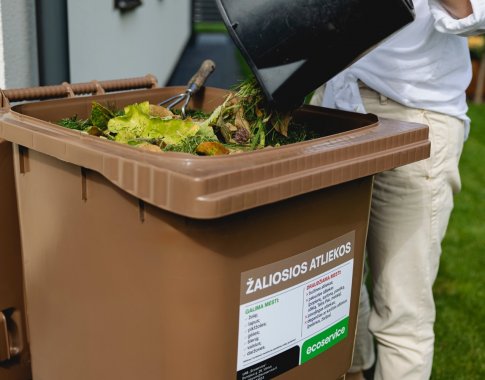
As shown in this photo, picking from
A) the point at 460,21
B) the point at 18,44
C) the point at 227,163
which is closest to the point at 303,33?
the point at 227,163

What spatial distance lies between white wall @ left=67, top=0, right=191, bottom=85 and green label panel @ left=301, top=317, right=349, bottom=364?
7.15ft

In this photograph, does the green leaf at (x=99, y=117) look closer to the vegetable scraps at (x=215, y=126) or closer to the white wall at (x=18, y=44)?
the vegetable scraps at (x=215, y=126)

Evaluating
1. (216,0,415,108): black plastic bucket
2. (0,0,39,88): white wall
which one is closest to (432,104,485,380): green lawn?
(216,0,415,108): black plastic bucket

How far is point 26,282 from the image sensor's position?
211 cm

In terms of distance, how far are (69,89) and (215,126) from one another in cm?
58

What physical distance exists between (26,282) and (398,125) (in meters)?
1.20

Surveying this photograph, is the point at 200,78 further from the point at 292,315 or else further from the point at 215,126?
the point at 292,315

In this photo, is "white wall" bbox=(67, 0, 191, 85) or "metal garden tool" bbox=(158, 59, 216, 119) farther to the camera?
"white wall" bbox=(67, 0, 191, 85)

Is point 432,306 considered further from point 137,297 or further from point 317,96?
point 137,297

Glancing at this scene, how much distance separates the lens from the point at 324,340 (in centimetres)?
207

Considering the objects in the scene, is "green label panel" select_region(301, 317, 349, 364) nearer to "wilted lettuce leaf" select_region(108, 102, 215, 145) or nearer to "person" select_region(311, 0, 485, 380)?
"person" select_region(311, 0, 485, 380)

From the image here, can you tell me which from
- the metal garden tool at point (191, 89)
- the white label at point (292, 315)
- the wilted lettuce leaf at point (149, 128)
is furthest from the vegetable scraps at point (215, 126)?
the white label at point (292, 315)

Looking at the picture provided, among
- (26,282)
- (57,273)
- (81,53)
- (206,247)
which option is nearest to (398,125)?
(206,247)

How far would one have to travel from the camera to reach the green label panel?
2.00m
